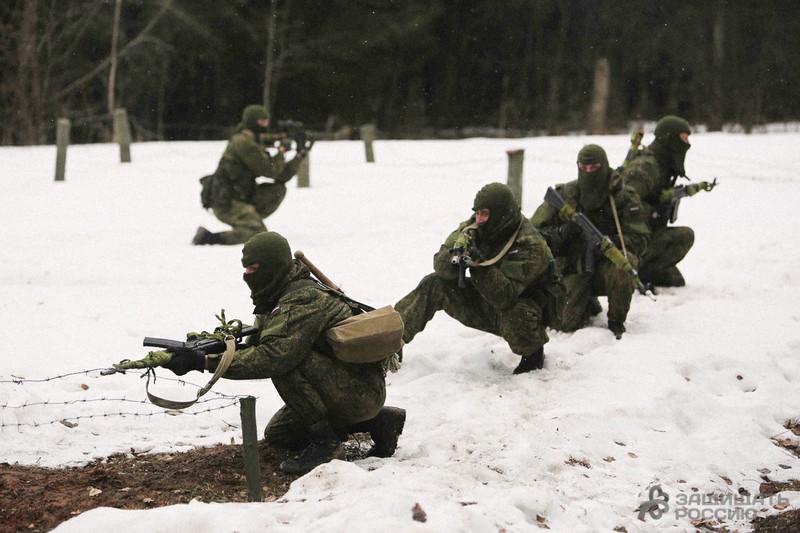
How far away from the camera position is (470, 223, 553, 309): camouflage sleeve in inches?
262

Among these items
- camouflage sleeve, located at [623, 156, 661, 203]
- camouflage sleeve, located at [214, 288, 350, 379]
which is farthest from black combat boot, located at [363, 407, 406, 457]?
camouflage sleeve, located at [623, 156, 661, 203]

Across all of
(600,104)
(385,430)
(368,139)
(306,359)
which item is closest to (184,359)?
(306,359)

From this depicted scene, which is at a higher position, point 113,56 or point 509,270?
point 113,56

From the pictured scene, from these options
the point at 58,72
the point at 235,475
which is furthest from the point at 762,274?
the point at 58,72

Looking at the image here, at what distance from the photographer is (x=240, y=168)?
1098 centimetres

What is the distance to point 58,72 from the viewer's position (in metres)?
26.9

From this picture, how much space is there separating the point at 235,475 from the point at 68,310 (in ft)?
11.8

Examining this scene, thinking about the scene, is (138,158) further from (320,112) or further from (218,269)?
(320,112)

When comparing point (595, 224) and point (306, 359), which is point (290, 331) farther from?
point (595, 224)

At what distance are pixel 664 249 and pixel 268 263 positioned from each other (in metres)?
4.92

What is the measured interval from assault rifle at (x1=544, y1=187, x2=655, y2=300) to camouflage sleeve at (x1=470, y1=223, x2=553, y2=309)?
0.97 metres

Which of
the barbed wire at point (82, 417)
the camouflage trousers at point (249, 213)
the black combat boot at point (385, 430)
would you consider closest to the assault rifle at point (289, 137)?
the camouflage trousers at point (249, 213)

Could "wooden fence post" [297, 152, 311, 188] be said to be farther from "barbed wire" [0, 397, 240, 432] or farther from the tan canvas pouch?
the tan canvas pouch

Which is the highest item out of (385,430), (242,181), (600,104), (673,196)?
(600,104)
